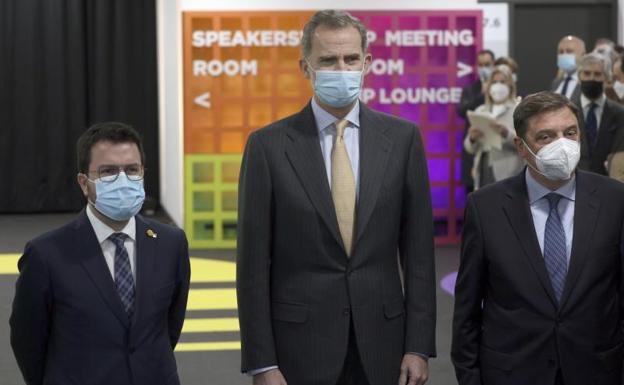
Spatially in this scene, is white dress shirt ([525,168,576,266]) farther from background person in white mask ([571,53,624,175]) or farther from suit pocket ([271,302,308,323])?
background person in white mask ([571,53,624,175])

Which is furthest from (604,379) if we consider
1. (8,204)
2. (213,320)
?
(8,204)

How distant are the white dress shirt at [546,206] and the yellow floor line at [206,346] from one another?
3313 millimetres

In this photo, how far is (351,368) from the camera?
118 inches

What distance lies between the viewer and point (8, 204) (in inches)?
485

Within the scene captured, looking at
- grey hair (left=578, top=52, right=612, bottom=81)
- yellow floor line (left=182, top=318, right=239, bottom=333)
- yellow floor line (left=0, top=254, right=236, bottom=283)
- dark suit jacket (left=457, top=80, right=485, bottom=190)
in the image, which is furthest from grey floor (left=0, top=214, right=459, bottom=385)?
grey hair (left=578, top=52, right=612, bottom=81)

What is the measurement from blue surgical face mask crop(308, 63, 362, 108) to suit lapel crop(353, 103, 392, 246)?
0.08 metres

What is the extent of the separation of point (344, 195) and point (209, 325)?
12.8 feet

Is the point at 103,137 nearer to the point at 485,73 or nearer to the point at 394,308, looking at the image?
the point at 394,308

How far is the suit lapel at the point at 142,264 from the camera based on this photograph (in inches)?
116

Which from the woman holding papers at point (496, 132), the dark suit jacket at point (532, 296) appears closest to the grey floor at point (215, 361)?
the woman holding papers at point (496, 132)

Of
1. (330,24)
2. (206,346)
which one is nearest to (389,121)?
(330,24)

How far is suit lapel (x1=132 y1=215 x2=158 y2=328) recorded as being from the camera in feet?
9.66

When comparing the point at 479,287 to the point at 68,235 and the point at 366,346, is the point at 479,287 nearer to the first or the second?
the point at 366,346

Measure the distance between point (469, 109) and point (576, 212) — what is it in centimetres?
633
